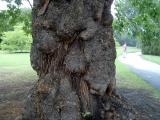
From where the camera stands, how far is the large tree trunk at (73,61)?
646 centimetres

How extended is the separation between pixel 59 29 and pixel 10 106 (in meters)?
4.11

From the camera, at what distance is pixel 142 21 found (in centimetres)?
1530

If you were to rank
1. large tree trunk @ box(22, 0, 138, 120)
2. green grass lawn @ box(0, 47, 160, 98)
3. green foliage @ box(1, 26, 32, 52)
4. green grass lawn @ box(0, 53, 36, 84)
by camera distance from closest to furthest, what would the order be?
1. large tree trunk @ box(22, 0, 138, 120)
2. green grass lawn @ box(0, 47, 160, 98)
3. green grass lawn @ box(0, 53, 36, 84)
4. green foliage @ box(1, 26, 32, 52)

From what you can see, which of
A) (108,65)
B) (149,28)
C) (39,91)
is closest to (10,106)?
(39,91)

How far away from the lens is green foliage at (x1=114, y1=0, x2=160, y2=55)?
14.3 metres

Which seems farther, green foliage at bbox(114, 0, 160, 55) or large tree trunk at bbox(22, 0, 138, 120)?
green foliage at bbox(114, 0, 160, 55)

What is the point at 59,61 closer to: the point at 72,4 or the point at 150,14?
the point at 72,4

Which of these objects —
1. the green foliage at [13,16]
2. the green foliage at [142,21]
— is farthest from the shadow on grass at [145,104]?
the green foliage at [13,16]

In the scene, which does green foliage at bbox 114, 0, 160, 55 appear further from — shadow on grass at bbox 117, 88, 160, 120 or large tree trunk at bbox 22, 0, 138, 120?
large tree trunk at bbox 22, 0, 138, 120

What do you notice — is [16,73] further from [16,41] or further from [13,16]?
[16,41]

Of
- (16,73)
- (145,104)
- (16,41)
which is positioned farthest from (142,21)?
(16,41)

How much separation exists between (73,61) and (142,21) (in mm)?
9306

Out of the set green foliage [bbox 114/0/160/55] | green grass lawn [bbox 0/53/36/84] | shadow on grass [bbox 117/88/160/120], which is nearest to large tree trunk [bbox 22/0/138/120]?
shadow on grass [bbox 117/88/160/120]

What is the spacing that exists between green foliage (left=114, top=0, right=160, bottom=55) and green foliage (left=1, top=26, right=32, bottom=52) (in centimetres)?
3967
